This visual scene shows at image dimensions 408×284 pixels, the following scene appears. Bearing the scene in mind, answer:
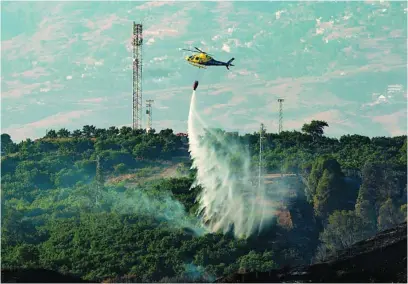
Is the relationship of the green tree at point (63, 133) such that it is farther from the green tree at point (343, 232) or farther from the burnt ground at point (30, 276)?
the burnt ground at point (30, 276)

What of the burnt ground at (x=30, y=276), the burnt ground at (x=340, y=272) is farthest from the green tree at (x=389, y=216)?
the burnt ground at (x=30, y=276)

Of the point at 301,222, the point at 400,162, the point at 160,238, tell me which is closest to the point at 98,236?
the point at 160,238

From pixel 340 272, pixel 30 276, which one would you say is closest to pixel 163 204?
pixel 30 276

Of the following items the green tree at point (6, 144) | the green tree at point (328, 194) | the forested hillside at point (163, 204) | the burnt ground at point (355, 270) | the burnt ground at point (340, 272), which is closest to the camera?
the burnt ground at point (355, 270)

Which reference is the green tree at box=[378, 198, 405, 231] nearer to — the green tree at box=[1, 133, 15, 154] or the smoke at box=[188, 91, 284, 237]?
the smoke at box=[188, 91, 284, 237]

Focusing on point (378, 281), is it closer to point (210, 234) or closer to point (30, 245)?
point (210, 234)
